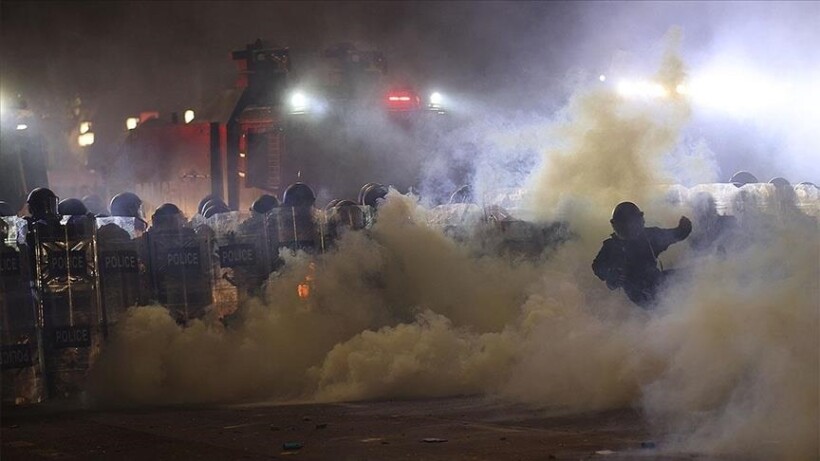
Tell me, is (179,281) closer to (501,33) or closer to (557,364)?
(557,364)

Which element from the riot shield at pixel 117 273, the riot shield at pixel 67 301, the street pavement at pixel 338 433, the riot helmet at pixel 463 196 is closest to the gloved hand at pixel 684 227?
the street pavement at pixel 338 433

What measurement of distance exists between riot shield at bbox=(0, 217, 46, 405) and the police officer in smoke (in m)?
6.86

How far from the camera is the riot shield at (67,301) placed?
14.5 metres

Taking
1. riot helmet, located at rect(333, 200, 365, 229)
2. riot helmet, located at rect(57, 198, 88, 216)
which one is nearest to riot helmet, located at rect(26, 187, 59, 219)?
riot helmet, located at rect(57, 198, 88, 216)

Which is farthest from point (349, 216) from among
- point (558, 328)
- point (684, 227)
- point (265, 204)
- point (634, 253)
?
point (684, 227)

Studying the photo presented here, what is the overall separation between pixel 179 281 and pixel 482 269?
4163 mm

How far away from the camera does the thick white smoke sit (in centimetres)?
986

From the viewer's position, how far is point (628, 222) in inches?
530

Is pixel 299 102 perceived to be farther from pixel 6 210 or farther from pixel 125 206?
pixel 6 210

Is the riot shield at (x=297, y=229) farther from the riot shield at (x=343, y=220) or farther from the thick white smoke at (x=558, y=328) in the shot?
the thick white smoke at (x=558, y=328)

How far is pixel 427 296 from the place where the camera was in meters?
16.4

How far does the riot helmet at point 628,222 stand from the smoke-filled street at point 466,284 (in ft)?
0.06

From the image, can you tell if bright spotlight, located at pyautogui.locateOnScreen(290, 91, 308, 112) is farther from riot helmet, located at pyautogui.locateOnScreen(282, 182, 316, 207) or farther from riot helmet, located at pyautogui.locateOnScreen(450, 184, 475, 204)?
riot helmet, located at pyautogui.locateOnScreen(282, 182, 316, 207)

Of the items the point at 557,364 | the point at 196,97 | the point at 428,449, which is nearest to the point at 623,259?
the point at 557,364
